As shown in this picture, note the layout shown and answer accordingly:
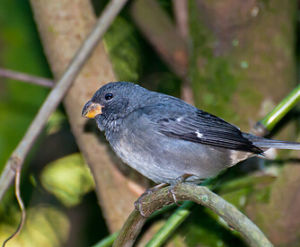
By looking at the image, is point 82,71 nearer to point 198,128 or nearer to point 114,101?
point 114,101

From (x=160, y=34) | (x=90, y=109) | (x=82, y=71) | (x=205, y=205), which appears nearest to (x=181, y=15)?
(x=160, y=34)

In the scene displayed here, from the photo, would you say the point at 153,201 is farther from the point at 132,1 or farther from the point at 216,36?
the point at 132,1

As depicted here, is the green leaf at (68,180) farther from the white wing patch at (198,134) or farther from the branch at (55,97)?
the white wing patch at (198,134)

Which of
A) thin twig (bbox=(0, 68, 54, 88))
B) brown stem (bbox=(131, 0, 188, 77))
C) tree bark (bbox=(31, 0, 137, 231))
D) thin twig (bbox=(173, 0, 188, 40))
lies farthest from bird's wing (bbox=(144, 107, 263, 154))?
thin twig (bbox=(173, 0, 188, 40))

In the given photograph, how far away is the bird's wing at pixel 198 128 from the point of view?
3.18 m

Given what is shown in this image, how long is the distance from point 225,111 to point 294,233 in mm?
1026

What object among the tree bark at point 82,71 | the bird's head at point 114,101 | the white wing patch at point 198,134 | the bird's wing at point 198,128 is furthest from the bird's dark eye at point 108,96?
the white wing patch at point 198,134

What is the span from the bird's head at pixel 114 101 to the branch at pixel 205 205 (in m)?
0.90

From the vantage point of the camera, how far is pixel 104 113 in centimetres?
348

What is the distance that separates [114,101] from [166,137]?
530mm

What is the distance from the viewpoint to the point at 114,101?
3.48 meters

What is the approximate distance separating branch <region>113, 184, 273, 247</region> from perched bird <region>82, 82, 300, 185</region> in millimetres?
424

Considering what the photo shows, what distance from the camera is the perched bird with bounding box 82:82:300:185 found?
306cm

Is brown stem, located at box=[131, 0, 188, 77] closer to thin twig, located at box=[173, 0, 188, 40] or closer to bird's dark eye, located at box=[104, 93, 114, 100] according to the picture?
thin twig, located at box=[173, 0, 188, 40]
